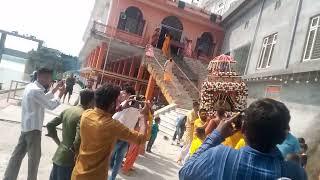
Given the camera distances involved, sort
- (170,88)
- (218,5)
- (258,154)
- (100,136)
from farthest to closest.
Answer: (218,5)
(170,88)
(100,136)
(258,154)

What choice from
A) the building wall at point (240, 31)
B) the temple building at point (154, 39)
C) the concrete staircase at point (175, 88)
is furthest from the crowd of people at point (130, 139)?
the temple building at point (154, 39)

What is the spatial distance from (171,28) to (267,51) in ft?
35.3

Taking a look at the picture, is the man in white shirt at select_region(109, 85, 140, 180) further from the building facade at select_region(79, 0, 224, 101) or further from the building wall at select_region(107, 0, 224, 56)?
the building wall at select_region(107, 0, 224, 56)

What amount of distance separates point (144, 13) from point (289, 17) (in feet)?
40.7

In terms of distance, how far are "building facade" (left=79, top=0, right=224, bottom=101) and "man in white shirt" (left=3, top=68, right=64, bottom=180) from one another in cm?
1733

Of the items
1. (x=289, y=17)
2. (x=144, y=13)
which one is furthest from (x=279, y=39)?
(x=144, y=13)

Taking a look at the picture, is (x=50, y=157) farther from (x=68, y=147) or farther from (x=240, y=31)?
(x=240, y=31)

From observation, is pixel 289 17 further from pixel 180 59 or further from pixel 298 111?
pixel 180 59

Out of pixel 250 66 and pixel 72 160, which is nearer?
pixel 72 160

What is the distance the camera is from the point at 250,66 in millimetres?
18281

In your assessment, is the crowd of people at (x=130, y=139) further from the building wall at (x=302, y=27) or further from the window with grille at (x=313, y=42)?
the building wall at (x=302, y=27)

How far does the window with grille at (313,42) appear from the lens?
1219 centimetres

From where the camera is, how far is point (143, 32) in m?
25.4

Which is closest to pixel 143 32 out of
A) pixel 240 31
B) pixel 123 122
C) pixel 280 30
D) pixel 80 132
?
pixel 240 31
